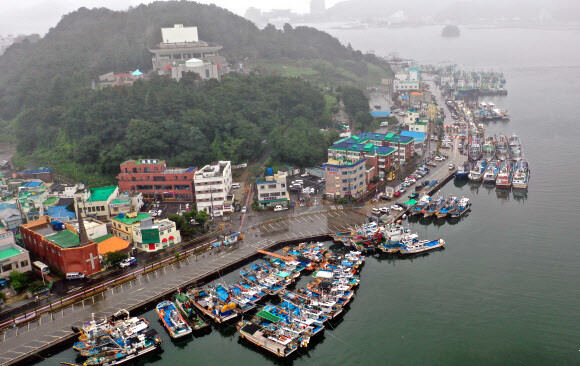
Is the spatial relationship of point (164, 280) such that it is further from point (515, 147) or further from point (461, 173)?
point (515, 147)

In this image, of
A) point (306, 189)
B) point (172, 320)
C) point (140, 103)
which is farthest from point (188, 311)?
point (140, 103)

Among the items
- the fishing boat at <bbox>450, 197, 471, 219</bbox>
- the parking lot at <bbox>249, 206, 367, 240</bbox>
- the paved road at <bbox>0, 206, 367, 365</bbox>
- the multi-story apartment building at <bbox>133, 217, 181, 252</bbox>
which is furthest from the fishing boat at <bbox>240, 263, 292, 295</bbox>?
the fishing boat at <bbox>450, 197, 471, 219</bbox>

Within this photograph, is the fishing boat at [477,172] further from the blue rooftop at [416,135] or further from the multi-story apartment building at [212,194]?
the multi-story apartment building at [212,194]

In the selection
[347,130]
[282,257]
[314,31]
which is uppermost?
[314,31]

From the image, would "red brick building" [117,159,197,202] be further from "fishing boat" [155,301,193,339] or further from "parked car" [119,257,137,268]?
"fishing boat" [155,301,193,339]

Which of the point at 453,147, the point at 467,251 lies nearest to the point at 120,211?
the point at 467,251

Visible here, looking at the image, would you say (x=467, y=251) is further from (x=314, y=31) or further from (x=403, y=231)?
(x=314, y=31)
